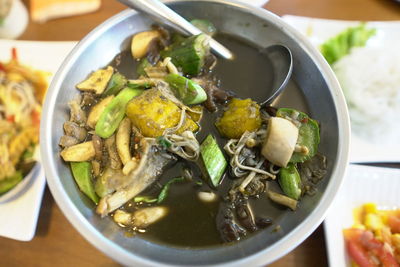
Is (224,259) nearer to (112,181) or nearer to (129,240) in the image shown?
(129,240)

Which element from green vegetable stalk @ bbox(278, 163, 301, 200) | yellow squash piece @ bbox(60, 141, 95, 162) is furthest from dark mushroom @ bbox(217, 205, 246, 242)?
yellow squash piece @ bbox(60, 141, 95, 162)

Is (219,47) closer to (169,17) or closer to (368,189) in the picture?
(169,17)

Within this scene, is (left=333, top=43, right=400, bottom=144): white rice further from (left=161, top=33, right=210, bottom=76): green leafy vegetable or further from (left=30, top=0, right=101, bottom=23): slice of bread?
(left=30, top=0, right=101, bottom=23): slice of bread

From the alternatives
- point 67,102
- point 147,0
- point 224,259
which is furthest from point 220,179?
point 147,0

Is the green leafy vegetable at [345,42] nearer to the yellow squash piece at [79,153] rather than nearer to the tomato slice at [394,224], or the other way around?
the tomato slice at [394,224]

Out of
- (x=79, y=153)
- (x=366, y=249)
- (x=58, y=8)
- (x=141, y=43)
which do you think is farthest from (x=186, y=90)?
(x=58, y=8)

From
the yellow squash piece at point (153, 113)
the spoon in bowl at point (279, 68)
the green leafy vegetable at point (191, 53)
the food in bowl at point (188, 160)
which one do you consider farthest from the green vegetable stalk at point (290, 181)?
the green leafy vegetable at point (191, 53)
